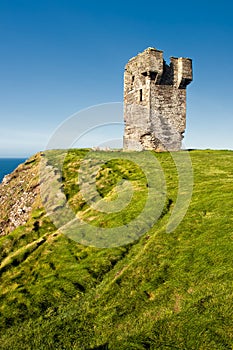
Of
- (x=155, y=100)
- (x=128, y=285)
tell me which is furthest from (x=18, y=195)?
(x=128, y=285)

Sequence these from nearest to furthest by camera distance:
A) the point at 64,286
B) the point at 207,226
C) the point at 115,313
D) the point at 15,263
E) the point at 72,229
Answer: the point at 115,313
the point at 64,286
the point at 207,226
the point at 15,263
the point at 72,229

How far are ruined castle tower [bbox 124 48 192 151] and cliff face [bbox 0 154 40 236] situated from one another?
37.7 ft

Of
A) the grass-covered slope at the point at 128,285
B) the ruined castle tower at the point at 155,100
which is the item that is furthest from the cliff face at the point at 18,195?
the ruined castle tower at the point at 155,100

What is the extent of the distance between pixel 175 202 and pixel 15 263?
30.8 ft

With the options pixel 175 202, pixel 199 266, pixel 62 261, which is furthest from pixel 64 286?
pixel 175 202

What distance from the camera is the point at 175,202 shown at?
18.5 metres

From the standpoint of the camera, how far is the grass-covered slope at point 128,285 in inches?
392

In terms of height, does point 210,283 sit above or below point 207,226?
below

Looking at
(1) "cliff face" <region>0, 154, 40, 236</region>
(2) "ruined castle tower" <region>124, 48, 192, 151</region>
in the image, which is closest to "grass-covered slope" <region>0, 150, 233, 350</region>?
(1) "cliff face" <region>0, 154, 40, 236</region>

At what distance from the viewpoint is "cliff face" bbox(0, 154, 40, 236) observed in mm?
23781

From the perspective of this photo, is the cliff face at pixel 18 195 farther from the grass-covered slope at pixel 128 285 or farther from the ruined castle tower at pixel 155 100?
the ruined castle tower at pixel 155 100

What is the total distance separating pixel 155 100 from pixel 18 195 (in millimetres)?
16922

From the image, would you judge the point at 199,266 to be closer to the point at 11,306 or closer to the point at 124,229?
the point at 124,229

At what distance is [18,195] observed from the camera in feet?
90.6
